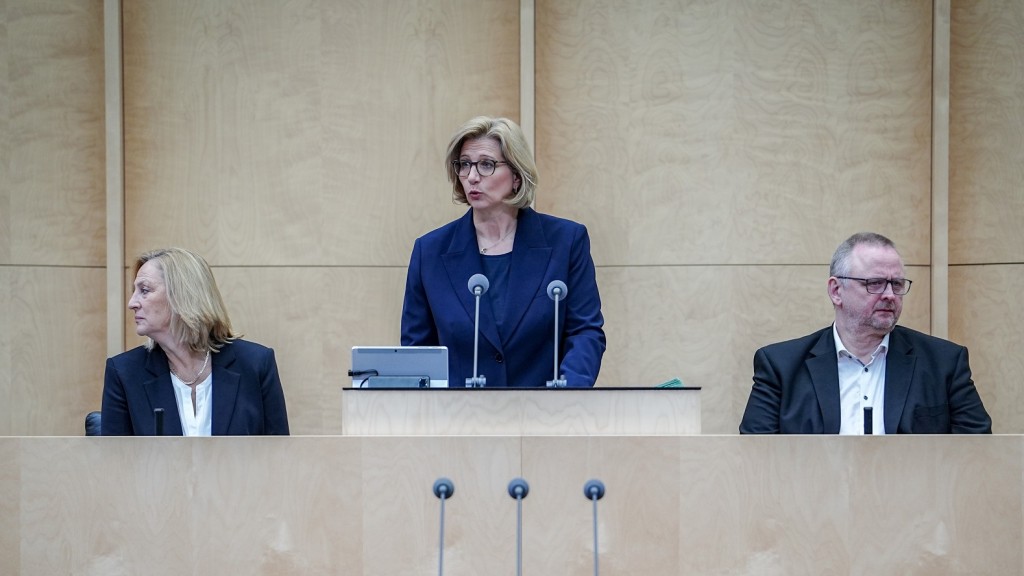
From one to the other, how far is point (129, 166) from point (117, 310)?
0.62 metres

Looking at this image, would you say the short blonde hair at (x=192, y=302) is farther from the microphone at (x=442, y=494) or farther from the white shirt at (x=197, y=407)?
the microphone at (x=442, y=494)

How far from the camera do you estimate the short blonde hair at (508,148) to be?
13.1 feet

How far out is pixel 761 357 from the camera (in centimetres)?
381

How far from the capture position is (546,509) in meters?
2.97

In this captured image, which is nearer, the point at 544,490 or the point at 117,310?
the point at 544,490

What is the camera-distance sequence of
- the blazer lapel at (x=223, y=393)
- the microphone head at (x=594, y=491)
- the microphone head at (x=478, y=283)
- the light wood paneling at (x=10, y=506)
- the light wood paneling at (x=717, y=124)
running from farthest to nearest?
1. the light wood paneling at (x=717, y=124)
2. the blazer lapel at (x=223, y=393)
3. the microphone head at (x=478, y=283)
4. the light wood paneling at (x=10, y=506)
5. the microphone head at (x=594, y=491)

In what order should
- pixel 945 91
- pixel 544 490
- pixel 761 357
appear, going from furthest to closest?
1. pixel 945 91
2. pixel 761 357
3. pixel 544 490

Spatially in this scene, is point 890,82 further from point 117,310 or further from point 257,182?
point 117,310

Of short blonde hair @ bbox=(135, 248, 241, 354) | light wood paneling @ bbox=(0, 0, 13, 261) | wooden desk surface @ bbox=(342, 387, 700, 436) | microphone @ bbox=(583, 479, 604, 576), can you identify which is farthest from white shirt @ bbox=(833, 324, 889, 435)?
light wood paneling @ bbox=(0, 0, 13, 261)

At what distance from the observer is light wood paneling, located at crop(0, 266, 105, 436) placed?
5176 millimetres

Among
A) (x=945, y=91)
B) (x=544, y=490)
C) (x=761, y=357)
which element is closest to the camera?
(x=544, y=490)

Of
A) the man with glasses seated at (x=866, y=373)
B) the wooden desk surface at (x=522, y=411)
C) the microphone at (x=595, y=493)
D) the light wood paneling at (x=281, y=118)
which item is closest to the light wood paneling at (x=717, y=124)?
the light wood paneling at (x=281, y=118)

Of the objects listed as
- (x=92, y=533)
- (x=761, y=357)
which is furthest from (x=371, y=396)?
(x=761, y=357)

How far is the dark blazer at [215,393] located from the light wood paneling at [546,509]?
843mm
